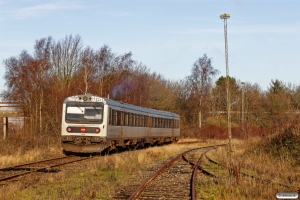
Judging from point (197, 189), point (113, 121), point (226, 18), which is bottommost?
point (197, 189)

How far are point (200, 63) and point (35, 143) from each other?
3819 cm

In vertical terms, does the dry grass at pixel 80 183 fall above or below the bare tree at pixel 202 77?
below

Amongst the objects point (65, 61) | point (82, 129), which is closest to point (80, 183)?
point (82, 129)

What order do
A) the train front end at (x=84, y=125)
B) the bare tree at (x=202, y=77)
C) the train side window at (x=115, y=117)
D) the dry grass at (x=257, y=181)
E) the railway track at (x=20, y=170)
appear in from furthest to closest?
the bare tree at (x=202, y=77) → the train side window at (x=115, y=117) → the train front end at (x=84, y=125) → the railway track at (x=20, y=170) → the dry grass at (x=257, y=181)

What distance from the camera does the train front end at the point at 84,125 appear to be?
69.7 feet

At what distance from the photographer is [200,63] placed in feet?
196

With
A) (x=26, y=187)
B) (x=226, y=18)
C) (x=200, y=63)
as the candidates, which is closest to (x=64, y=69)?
(x=200, y=63)

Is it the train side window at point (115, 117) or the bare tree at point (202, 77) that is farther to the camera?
the bare tree at point (202, 77)

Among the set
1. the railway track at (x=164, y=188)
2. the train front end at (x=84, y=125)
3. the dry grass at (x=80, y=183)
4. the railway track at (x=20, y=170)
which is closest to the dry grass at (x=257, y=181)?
the railway track at (x=164, y=188)

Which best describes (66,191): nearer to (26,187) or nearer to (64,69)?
(26,187)

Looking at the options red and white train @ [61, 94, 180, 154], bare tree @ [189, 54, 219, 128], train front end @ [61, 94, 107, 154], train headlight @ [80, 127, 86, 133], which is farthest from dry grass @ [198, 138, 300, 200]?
bare tree @ [189, 54, 219, 128]

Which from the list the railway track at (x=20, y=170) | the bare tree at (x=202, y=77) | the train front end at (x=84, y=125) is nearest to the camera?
the railway track at (x=20, y=170)

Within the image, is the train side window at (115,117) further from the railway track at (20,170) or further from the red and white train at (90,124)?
the railway track at (20,170)

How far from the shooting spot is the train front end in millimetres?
21234
